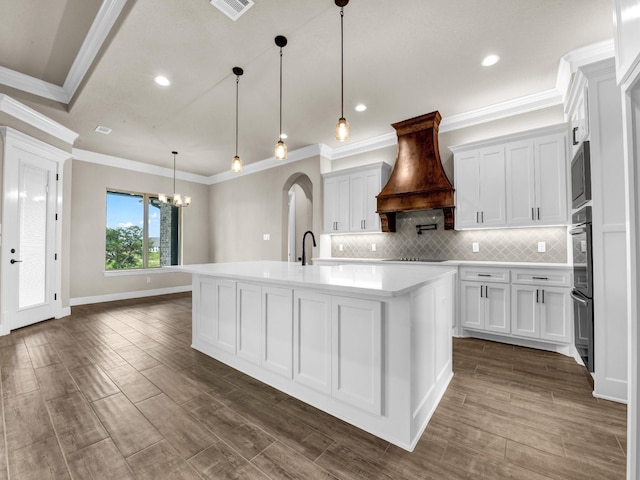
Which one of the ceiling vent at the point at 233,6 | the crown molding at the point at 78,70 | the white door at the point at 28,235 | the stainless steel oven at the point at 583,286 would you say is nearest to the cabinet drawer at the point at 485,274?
the stainless steel oven at the point at 583,286

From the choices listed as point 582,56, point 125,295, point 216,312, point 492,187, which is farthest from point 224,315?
point 125,295

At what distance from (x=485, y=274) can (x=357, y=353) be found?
2.40 meters

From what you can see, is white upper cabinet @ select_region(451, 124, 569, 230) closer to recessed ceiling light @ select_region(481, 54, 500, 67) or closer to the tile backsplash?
the tile backsplash

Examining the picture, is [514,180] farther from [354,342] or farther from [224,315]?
[224,315]

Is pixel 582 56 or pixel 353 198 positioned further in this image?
pixel 353 198

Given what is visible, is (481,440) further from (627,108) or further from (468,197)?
(468,197)

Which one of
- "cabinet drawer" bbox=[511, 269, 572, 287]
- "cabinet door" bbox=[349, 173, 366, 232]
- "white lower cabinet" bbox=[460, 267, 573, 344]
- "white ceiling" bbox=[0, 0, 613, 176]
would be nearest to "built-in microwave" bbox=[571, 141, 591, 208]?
"cabinet drawer" bbox=[511, 269, 572, 287]

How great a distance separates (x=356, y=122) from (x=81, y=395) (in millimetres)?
4340

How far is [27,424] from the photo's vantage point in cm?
181

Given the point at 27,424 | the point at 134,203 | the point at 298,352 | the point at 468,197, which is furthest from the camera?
the point at 134,203

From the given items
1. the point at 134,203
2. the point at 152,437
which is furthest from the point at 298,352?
the point at 134,203

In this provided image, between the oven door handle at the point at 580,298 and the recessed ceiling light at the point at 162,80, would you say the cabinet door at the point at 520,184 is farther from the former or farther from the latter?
the recessed ceiling light at the point at 162,80

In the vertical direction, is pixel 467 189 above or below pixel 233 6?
below

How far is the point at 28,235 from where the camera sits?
4012mm
